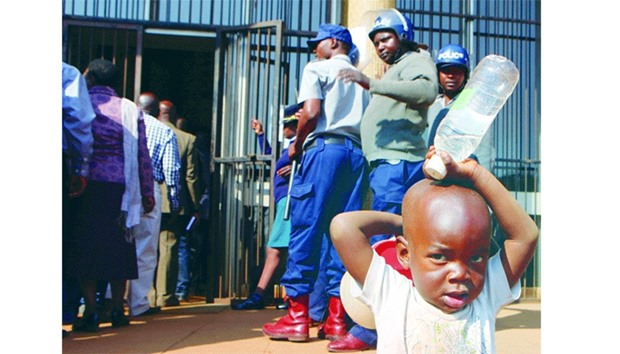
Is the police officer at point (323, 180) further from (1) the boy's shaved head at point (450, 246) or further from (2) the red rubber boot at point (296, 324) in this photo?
(1) the boy's shaved head at point (450, 246)

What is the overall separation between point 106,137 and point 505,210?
2647mm

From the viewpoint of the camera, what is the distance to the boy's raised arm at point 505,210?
9.23 feet

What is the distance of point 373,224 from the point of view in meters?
2.93

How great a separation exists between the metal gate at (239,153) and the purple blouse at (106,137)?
5.34ft

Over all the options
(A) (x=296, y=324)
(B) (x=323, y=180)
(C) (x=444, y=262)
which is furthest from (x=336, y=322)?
(C) (x=444, y=262)

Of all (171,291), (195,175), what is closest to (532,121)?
(195,175)

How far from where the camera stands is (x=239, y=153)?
6465mm

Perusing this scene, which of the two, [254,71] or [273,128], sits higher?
[254,71]

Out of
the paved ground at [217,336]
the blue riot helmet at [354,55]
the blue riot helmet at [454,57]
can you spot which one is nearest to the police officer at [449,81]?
the blue riot helmet at [454,57]

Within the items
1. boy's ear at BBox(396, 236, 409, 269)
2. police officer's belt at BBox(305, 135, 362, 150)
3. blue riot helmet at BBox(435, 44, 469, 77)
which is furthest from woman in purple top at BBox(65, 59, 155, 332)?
boy's ear at BBox(396, 236, 409, 269)
